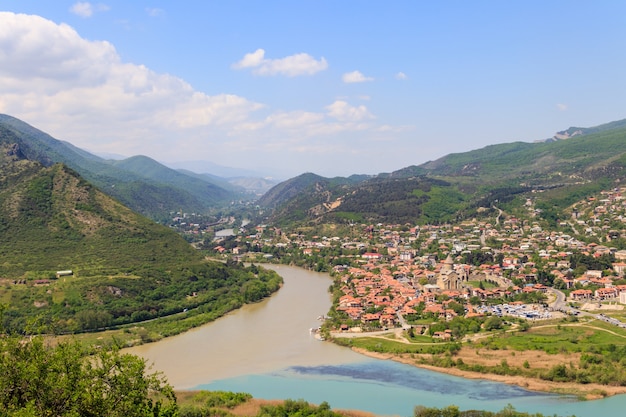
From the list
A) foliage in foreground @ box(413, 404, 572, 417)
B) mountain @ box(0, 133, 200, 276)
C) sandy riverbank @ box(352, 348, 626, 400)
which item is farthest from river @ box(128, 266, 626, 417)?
mountain @ box(0, 133, 200, 276)

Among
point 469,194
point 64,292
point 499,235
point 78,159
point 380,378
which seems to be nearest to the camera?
point 380,378

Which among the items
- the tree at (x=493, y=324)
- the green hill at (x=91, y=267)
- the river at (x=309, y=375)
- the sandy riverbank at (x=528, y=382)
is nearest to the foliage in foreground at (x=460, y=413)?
the river at (x=309, y=375)

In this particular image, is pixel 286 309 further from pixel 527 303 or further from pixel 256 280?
pixel 527 303

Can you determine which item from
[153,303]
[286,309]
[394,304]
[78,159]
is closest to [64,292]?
[153,303]

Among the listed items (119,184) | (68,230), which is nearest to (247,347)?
(68,230)

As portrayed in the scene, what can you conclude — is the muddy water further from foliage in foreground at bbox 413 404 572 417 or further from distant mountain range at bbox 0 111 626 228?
distant mountain range at bbox 0 111 626 228

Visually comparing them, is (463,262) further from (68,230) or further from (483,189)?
(483,189)

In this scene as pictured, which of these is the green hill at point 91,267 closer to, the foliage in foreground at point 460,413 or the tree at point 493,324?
the tree at point 493,324
